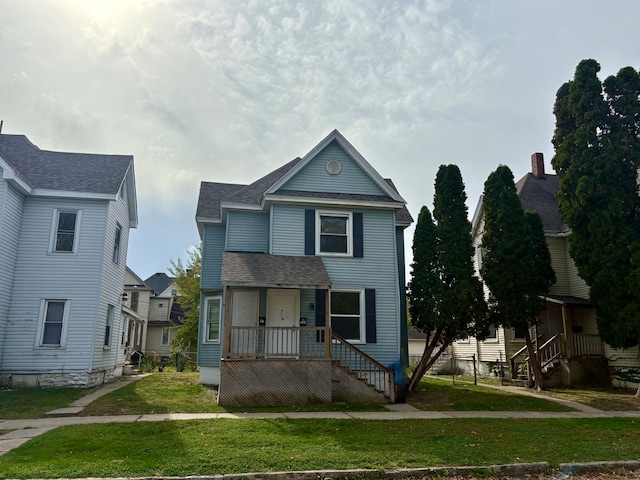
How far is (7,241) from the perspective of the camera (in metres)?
15.3

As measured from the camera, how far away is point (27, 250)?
16109 mm

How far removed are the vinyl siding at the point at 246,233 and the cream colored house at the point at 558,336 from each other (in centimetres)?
1122

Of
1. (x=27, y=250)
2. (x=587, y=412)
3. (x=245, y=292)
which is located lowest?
(x=587, y=412)

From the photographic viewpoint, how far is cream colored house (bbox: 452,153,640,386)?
18.1m

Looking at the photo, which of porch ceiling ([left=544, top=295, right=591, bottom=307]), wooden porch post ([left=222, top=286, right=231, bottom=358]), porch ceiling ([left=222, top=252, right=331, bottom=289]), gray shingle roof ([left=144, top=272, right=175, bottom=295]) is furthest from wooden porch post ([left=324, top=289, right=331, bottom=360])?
gray shingle roof ([left=144, top=272, right=175, bottom=295])

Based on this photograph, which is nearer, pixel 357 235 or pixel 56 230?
pixel 357 235

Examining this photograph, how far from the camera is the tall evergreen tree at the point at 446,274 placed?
1482cm

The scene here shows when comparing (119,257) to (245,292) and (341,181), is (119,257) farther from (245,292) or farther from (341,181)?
(341,181)

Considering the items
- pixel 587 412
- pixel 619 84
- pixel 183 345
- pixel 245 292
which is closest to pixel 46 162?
pixel 245 292

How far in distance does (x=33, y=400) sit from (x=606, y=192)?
18524 millimetres

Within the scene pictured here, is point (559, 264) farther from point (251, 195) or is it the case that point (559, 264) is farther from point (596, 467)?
point (596, 467)

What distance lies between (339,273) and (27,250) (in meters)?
10.6

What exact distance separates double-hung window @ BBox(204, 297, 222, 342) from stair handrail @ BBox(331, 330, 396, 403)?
4.56m

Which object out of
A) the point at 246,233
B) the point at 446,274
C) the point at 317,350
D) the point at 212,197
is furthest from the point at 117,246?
the point at 446,274
